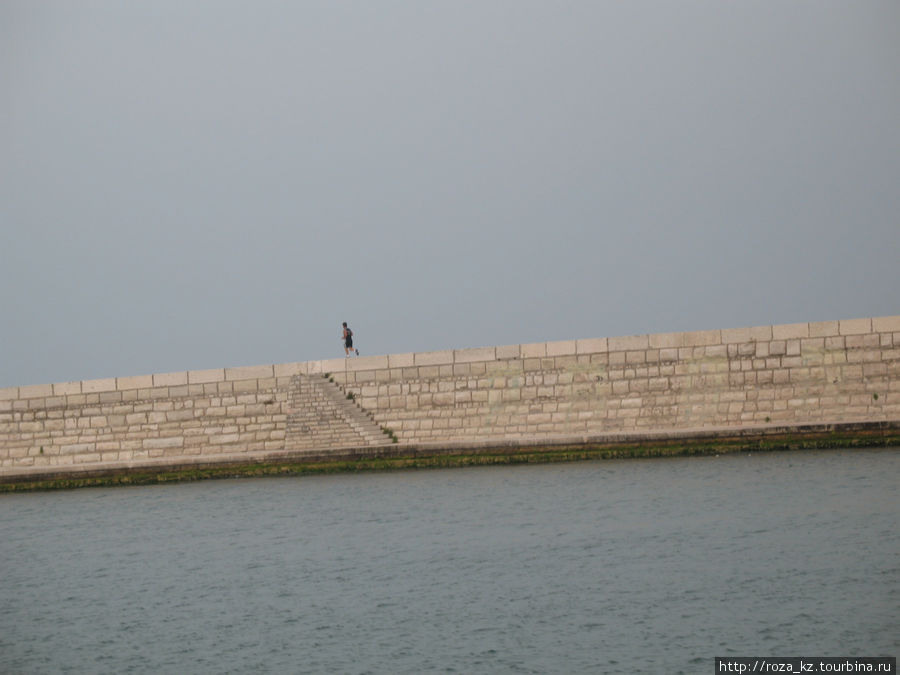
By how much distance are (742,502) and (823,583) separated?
4592 millimetres

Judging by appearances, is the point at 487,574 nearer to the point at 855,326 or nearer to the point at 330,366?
the point at 855,326

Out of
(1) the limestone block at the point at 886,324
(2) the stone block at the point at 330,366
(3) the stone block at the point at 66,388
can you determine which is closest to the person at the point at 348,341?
(2) the stone block at the point at 330,366

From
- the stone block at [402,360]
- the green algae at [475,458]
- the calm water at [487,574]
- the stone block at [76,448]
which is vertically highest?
the stone block at [402,360]

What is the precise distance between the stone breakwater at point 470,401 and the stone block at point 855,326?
2cm

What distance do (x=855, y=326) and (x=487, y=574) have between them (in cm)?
987

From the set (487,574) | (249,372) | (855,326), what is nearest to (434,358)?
(249,372)

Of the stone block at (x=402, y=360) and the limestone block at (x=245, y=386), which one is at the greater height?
the stone block at (x=402, y=360)

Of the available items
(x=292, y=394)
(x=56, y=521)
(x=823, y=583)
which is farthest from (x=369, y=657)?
(x=292, y=394)

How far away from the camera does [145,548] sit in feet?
57.0

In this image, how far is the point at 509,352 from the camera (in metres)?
23.4

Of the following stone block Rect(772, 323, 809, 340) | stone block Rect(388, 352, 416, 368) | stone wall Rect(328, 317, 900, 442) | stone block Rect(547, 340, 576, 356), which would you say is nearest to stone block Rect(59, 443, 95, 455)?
stone wall Rect(328, 317, 900, 442)

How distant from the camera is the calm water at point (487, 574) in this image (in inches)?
420

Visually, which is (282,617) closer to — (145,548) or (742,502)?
(145,548)

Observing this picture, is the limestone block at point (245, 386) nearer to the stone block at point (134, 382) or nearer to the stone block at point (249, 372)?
the stone block at point (249, 372)
